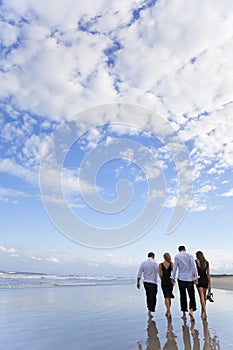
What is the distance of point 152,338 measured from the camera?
6.61 m

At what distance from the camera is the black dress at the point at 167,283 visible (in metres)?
9.62

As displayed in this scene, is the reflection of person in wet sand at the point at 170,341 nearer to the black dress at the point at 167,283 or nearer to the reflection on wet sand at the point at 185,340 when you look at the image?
the reflection on wet sand at the point at 185,340

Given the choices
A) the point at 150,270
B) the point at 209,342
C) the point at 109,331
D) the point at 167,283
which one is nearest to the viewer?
the point at 209,342

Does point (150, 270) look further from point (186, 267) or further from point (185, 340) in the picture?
point (185, 340)

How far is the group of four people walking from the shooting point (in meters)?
9.19

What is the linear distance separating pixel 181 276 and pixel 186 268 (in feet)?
0.85

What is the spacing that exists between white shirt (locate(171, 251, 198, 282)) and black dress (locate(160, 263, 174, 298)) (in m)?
0.35

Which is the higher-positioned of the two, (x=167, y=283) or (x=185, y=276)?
(x=185, y=276)

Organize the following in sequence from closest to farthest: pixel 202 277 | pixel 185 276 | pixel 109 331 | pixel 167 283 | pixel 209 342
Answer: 1. pixel 209 342
2. pixel 109 331
3. pixel 185 276
4. pixel 202 277
5. pixel 167 283

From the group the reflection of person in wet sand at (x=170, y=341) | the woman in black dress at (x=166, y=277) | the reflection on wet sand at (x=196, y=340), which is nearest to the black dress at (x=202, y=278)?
the woman in black dress at (x=166, y=277)

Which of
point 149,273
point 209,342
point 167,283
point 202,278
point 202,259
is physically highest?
point 202,259

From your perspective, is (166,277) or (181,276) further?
(166,277)

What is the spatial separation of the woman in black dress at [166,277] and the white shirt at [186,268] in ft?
1.17

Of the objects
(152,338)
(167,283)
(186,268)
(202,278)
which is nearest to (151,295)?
(167,283)
